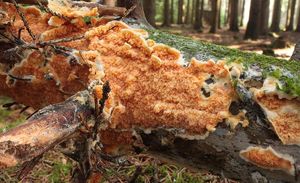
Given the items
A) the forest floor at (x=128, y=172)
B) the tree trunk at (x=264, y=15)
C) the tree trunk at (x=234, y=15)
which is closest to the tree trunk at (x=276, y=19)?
the tree trunk at (x=234, y=15)

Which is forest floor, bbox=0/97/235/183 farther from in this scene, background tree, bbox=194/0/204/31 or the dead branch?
background tree, bbox=194/0/204/31

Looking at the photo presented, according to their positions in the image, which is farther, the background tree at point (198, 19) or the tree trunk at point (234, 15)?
the background tree at point (198, 19)

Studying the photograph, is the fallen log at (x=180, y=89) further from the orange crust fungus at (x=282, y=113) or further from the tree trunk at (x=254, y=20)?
the tree trunk at (x=254, y=20)

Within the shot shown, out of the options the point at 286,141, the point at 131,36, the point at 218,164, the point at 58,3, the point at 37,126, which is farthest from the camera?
the point at 58,3

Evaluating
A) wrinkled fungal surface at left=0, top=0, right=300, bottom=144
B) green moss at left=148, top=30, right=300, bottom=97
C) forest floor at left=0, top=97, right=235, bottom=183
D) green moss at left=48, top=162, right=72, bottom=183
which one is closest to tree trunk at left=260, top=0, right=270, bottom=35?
forest floor at left=0, top=97, right=235, bottom=183

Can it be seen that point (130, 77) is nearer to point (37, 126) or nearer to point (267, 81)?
point (37, 126)

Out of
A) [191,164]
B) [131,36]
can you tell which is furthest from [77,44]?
[191,164]

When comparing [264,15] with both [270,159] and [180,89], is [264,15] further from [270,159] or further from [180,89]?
[270,159]

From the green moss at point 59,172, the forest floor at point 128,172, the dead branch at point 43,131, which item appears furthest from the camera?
the green moss at point 59,172

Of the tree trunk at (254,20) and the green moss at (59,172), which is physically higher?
the tree trunk at (254,20)
